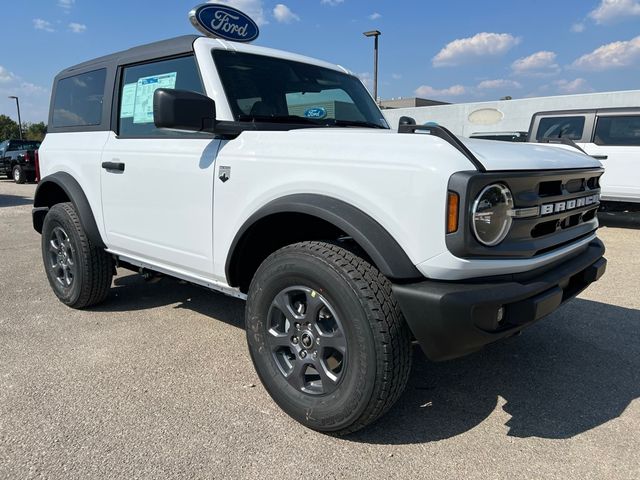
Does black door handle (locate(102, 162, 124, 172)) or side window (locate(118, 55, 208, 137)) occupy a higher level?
side window (locate(118, 55, 208, 137))

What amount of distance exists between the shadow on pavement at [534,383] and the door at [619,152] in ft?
16.6

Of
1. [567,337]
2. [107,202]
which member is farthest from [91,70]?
[567,337]

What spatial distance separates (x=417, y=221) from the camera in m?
2.04

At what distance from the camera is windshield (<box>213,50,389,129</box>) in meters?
2.99

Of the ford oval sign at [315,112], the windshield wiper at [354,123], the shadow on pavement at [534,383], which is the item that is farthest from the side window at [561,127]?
the ford oval sign at [315,112]

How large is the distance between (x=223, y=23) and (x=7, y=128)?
73010mm

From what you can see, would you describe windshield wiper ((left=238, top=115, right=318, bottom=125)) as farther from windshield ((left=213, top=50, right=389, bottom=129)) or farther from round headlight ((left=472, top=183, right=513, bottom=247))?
round headlight ((left=472, top=183, right=513, bottom=247))

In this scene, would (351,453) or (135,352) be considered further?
(135,352)

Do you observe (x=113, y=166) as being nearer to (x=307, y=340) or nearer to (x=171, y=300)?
(x=171, y=300)

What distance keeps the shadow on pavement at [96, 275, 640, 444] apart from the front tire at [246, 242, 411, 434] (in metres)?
0.28

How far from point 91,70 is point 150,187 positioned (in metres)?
1.51

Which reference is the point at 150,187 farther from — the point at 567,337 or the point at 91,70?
the point at 567,337

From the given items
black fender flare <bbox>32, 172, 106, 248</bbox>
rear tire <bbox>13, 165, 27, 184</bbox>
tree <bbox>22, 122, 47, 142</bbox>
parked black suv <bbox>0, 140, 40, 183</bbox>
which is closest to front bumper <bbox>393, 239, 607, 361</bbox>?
black fender flare <bbox>32, 172, 106, 248</bbox>

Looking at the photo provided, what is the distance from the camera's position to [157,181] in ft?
10.5
